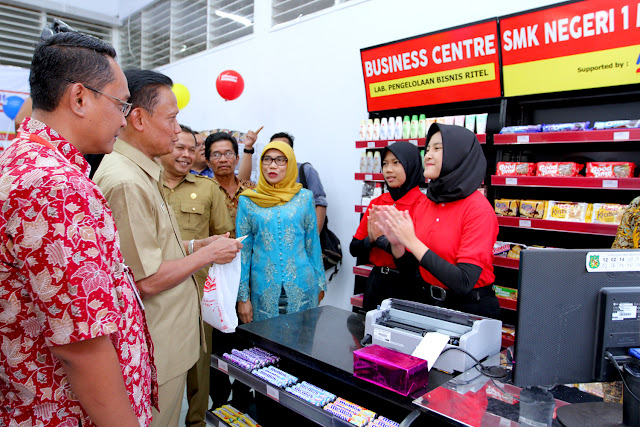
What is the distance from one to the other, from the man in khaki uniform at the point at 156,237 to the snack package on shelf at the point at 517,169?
2031mm

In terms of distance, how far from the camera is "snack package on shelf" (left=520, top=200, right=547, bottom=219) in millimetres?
2678

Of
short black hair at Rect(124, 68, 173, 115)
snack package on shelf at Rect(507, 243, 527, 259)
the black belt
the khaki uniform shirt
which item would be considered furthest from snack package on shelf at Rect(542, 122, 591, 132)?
short black hair at Rect(124, 68, 173, 115)

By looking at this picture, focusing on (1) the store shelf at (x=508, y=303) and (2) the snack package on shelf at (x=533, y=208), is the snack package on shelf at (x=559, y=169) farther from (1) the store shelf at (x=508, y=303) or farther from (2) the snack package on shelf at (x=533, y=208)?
(1) the store shelf at (x=508, y=303)

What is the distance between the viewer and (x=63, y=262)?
0.81m

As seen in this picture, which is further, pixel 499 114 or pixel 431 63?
pixel 431 63

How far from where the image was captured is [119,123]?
1.09 metres

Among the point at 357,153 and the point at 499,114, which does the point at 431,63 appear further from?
the point at 357,153

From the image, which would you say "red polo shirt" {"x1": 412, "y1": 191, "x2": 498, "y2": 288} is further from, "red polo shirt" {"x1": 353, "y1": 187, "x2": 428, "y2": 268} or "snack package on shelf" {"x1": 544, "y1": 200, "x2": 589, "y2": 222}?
"snack package on shelf" {"x1": 544, "y1": 200, "x2": 589, "y2": 222}

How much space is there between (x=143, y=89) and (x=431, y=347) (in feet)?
4.43

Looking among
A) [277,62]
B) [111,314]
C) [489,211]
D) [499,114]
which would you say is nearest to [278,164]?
[489,211]

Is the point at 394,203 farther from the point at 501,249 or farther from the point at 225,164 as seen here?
the point at 225,164

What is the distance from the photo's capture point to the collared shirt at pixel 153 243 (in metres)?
1.34

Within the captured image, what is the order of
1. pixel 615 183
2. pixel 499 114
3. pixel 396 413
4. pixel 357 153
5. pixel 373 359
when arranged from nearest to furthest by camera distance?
pixel 373 359
pixel 396 413
pixel 615 183
pixel 499 114
pixel 357 153

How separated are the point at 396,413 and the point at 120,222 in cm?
119
